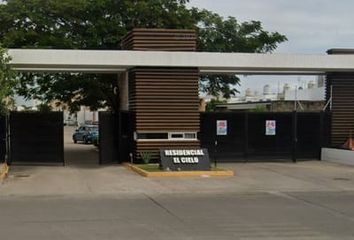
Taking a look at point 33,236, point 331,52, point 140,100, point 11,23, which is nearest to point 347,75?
point 331,52

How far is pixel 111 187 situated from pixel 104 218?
19.3 feet

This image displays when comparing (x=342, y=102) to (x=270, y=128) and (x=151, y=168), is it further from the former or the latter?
(x=151, y=168)

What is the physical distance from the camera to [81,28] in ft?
111

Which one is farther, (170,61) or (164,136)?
(164,136)

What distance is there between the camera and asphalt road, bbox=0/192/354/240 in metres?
10.1

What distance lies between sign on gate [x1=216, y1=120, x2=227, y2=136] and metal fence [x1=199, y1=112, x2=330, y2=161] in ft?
0.34

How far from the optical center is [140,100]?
78.7 feet

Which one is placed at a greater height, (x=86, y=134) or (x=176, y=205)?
(x=86, y=134)

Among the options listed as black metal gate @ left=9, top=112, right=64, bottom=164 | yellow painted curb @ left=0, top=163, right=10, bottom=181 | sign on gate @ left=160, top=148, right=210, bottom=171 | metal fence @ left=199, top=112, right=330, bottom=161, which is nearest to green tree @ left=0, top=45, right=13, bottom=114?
yellow painted curb @ left=0, top=163, right=10, bottom=181

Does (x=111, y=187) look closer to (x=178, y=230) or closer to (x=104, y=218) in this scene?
(x=104, y=218)

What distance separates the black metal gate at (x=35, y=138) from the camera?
25109mm

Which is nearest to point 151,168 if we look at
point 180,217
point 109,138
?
point 109,138

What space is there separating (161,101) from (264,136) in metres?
5.56

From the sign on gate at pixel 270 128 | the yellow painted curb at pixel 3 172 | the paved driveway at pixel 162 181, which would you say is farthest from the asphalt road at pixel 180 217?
the sign on gate at pixel 270 128
